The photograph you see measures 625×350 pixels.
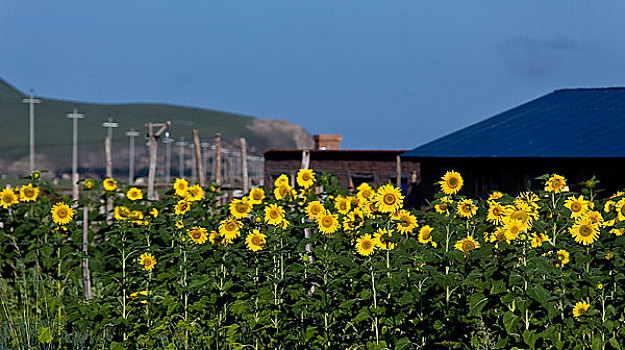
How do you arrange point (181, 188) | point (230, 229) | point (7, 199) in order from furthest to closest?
point (7, 199) < point (181, 188) < point (230, 229)

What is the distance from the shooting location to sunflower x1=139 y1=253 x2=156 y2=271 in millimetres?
7617

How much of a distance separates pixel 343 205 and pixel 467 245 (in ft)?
6.41

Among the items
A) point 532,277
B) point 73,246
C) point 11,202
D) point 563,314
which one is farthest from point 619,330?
point 11,202

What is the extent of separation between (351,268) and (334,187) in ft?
7.65

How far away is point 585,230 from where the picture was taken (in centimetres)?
673

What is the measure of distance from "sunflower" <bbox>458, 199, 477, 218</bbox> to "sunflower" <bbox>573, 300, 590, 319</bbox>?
1.06m

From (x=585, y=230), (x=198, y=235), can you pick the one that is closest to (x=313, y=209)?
(x=198, y=235)

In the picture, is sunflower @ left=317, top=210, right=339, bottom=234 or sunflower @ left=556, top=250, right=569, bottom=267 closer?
sunflower @ left=556, top=250, right=569, bottom=267

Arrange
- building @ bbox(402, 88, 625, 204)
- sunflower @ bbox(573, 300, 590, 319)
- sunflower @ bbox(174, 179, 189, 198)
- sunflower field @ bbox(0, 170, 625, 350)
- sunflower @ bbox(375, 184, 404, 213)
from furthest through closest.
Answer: building @ bbox(402, 88, 625, 204)
sunflower @ bbox(174, 179, 189, 198)
sunflower @ bbox(375, 184, 404, 213)
sunflower @ bbox(573, 300, 590, 319)
sunflower field @ bbox(0, 170, 625, 350)

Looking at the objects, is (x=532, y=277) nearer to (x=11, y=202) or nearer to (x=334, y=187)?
(x=334, y=187)

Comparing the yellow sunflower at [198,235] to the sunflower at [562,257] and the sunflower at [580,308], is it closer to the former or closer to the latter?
the sunflower at [562,257]

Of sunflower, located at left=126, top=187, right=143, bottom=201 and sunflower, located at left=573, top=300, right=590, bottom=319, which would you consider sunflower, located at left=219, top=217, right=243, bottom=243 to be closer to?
sunflower, located at left=573, top=300, right=590, bottom=319

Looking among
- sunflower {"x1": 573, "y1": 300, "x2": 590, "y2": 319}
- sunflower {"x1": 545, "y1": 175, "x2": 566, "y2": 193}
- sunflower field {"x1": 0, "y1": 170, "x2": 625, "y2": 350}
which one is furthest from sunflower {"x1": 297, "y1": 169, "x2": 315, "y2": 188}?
sunflower {"x1": 573, "y1": 300, "x2": 590, "y2": 319}

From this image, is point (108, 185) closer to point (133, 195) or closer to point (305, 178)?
point (133, 195)
